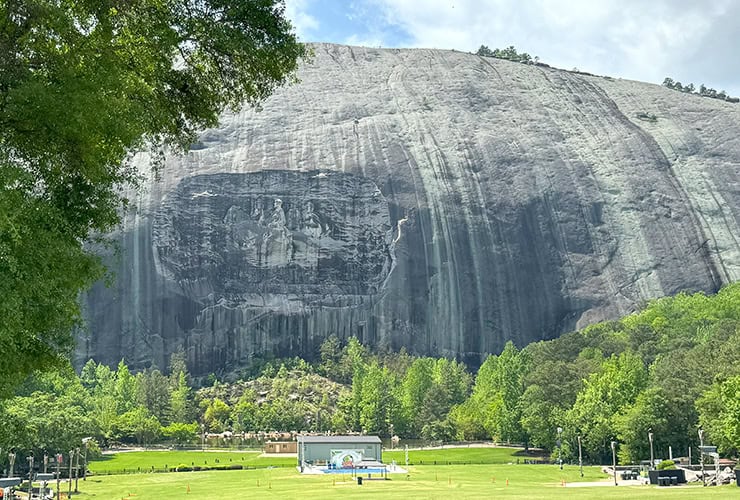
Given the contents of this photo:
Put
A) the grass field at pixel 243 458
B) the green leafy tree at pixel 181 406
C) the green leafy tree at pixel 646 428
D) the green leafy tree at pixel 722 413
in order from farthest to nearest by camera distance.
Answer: the green leafy tree at pixel 181 406 < the grass field at pixel 243 458 < the green leafy tree at pixel 646 428 < the green leafy tree at pixel 722 413

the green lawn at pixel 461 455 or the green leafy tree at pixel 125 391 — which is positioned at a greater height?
the green leafy tree at pixel 125 391

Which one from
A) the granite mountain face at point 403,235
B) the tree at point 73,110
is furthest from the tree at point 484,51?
the tree at point 73,110

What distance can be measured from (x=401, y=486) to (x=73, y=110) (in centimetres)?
3903

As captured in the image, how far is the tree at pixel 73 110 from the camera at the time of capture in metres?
9.27

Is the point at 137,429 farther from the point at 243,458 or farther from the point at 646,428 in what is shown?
the point at 646,428

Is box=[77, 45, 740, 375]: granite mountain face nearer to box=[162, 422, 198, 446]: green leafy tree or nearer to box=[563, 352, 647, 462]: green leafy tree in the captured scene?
box=[162, 422, 198, 446]: green leafy tree

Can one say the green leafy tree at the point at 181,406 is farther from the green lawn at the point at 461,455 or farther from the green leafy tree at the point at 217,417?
the green lawn at the point at 461,455

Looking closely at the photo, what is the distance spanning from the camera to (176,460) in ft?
248

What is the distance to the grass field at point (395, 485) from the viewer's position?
37156 mm

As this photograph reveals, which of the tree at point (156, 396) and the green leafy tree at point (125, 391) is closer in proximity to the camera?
the green leafy tree at point (125, 391)

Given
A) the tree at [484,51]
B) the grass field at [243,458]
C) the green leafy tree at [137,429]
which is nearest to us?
the grass field at [243,458]

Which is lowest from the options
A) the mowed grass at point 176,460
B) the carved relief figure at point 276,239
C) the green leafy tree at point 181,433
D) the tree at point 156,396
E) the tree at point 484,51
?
the mowed grass at point 176,460

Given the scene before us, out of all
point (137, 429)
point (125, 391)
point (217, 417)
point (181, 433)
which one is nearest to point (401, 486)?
point (137, 429)

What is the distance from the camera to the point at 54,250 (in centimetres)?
971
